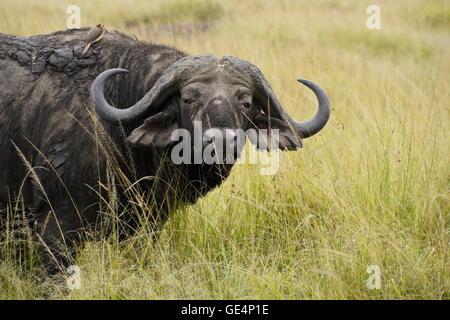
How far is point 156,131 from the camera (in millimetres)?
3904

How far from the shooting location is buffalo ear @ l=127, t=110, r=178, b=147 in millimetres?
3789

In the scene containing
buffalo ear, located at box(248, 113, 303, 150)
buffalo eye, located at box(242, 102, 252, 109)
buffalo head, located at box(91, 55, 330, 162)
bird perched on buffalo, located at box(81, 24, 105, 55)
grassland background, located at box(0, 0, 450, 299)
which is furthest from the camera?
bird perched on buffalo, located at box(81, 24, 105, 55)

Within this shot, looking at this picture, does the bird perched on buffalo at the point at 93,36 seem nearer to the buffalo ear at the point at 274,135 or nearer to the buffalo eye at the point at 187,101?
the buffalo eye at the point at 187,101

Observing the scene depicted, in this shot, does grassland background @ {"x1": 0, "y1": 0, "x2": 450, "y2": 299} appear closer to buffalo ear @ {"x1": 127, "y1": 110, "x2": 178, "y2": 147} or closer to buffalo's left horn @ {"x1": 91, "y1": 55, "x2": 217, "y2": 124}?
buffalo ear @ {"x1": 127, "y1": 110, "x2": 178, "y2": 147}

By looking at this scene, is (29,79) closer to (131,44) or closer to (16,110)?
(16,110)

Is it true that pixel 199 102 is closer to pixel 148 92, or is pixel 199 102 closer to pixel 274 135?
pixel 148 92

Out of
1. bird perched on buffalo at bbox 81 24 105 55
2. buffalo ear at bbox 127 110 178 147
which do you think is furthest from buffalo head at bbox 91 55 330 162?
bird perched on buffalo at bbox 81 24 105 55

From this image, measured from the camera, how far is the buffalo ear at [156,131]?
379 cm

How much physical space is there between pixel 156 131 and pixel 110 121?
1.06 feet

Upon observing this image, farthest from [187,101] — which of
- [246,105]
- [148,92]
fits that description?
[246,105]

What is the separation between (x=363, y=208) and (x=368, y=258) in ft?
2.56
